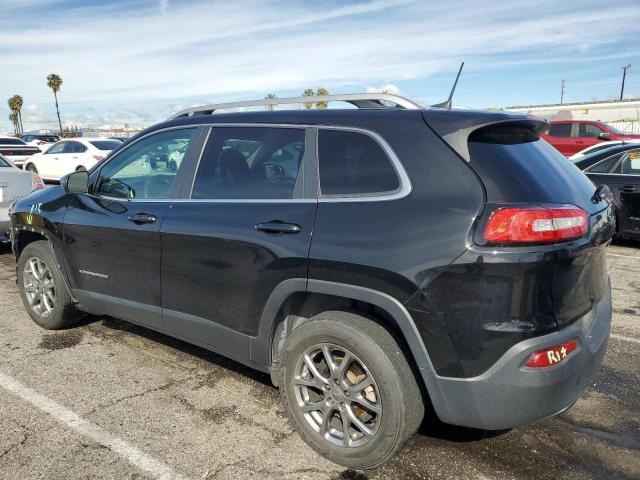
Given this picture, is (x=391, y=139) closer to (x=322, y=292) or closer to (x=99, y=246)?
(x=322, y=292)

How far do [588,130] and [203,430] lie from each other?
17.8 meters

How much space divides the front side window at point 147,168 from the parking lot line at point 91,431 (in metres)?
1.45

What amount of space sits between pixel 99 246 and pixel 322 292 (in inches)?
80.3

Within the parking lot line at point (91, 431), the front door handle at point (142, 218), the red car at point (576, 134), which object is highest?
the front door handle at point (142, 218)

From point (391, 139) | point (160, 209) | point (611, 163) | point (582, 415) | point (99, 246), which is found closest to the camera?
point (391, 139)

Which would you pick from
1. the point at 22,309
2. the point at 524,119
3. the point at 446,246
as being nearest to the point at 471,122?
the point at 524,119

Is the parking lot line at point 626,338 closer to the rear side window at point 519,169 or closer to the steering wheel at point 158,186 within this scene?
the rear side window at point 519,169

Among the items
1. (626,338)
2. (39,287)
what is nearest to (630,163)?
(626,338)

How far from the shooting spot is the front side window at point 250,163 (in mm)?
3055

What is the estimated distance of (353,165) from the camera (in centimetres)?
279

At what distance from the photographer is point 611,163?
325 inches

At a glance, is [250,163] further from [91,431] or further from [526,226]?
[91,431]

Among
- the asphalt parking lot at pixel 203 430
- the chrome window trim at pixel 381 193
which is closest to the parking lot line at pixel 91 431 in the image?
the asphalt parking lot at pixel 203 430

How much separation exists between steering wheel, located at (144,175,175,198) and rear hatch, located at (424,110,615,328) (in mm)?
1819
